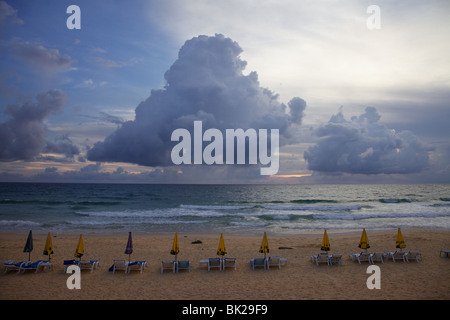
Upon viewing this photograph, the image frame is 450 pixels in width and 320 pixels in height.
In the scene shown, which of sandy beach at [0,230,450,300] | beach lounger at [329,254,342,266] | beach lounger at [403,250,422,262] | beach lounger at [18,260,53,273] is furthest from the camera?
beach lounger at [403,250,422,262]

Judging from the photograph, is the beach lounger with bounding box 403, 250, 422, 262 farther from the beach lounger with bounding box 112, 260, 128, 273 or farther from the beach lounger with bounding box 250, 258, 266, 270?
the beach lounger with bounding box 112, 260, 128, 273

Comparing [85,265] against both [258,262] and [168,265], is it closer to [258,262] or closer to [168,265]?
[168,265]

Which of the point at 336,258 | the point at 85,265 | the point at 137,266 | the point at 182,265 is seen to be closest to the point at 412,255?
the point at 336,258

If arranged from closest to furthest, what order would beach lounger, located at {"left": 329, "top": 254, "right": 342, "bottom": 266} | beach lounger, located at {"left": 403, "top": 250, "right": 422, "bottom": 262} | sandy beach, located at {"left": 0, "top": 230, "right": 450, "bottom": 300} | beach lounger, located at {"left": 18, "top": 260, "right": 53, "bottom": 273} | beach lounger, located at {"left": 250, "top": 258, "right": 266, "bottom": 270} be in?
sandy beach, located at {"left": 0, "top": 230, "right": 450, "bottom": 300}
beach lounger, located at {"left": 18, "top": 260, "right": 53, "bottom": 273}
beach lounger, located at {"left": 250, "top": 258, "right": 266, "bottom": 270}
beach lounger, located at {"left": 329, "top": 254, "right": 342, "bottom": 266}
beach lounger, located at {"left": 403, "top": 250, "right": 422, "bottom": 262}

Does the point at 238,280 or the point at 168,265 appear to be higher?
the point at 168,265

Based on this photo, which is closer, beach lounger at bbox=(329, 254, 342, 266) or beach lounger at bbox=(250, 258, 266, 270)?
beach lounger at bbox=(250, 258, 266, 270)

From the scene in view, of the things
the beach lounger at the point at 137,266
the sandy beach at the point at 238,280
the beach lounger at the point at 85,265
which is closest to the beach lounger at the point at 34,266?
the sandy beach at the point at 238,280

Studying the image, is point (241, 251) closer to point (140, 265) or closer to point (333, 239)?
point (140, 265)

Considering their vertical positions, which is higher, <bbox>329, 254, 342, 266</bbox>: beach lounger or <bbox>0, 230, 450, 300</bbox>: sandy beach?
<bbox>329, 254, 342, 266</bbox>: beach lounger

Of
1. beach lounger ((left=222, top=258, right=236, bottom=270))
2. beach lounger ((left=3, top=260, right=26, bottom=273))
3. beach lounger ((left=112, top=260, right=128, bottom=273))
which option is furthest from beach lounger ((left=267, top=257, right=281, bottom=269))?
beach lounger ((left=3, top=260, right=26, bottom=273))

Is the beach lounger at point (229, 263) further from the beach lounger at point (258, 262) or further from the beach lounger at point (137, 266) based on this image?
the beach lounger at point (137, 266)

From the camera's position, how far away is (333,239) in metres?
20.2

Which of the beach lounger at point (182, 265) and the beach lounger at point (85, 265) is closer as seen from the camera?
the beach lounger at point (85, 265)
